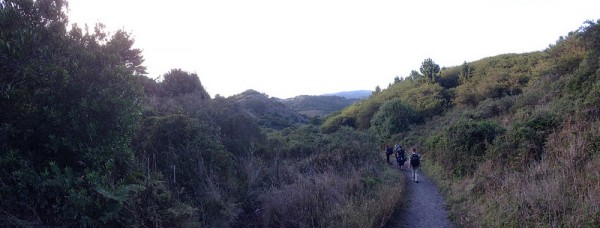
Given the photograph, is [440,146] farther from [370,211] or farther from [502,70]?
[502,70]

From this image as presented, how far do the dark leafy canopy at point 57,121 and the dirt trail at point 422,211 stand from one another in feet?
20.1

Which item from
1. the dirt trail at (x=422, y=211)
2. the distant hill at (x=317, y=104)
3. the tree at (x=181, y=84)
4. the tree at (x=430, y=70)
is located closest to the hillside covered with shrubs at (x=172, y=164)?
the dirt trail at (x=422, y=211)

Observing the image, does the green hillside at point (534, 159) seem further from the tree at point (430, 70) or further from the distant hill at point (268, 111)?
the distant hill at point (268, 111)

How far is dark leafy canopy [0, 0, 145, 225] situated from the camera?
5488mm

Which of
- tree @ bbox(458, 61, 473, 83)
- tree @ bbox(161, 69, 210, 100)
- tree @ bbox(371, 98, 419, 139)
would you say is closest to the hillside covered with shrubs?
tree @ bbox(161, 69, 210, 100)

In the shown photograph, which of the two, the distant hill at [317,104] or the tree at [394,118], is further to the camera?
the distant hill at [317,104]

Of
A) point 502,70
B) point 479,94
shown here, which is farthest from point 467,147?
point 502,70

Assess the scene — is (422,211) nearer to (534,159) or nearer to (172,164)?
(534,159)

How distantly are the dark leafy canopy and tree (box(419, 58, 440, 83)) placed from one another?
48.2m

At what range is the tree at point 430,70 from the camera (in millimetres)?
50397

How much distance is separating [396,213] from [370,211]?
195 centimetres

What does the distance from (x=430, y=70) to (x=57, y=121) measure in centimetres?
5046

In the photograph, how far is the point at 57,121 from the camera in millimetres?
5914

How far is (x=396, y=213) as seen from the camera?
9594mm
